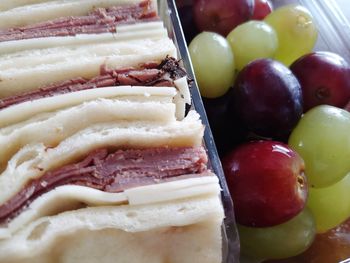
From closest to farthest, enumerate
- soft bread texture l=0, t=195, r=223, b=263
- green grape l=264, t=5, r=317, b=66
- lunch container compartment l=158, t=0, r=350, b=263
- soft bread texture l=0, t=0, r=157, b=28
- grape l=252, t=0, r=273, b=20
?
soft bread texture l=0, t=195, r=223, b=263 < lunch container compartment l=158, t=0, r=350, b=263 < soft bread texture l=0, t=0, r=157, b=28 < green grape l=264, t=5, r=317, b=66 < grape l=252, t=0, r=273, b=20

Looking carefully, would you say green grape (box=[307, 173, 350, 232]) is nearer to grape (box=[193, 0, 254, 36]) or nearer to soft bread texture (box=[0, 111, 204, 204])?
soft bread texture (box=[0, 111, 204, 204])

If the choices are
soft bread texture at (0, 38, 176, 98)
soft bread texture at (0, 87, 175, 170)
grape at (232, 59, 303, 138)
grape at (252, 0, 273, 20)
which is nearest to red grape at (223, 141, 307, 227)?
grape at (232, 59, 303, 138)

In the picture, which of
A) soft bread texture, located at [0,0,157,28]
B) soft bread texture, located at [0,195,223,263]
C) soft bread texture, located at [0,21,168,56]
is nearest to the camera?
soft bread texture, located at [0,195,223,263]

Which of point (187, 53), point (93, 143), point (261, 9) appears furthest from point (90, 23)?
point (261, 9)

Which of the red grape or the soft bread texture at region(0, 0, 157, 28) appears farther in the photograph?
the soft bread texture at region(0, 0, 157, 28)

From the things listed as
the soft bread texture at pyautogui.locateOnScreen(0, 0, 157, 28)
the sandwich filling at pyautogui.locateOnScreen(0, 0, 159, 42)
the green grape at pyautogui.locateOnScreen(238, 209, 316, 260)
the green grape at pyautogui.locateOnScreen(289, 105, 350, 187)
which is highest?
the soft bread texture at pyautogui.locateOnScreen(0, 0, 157, 28)

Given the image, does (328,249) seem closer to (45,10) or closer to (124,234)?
(124,234)
